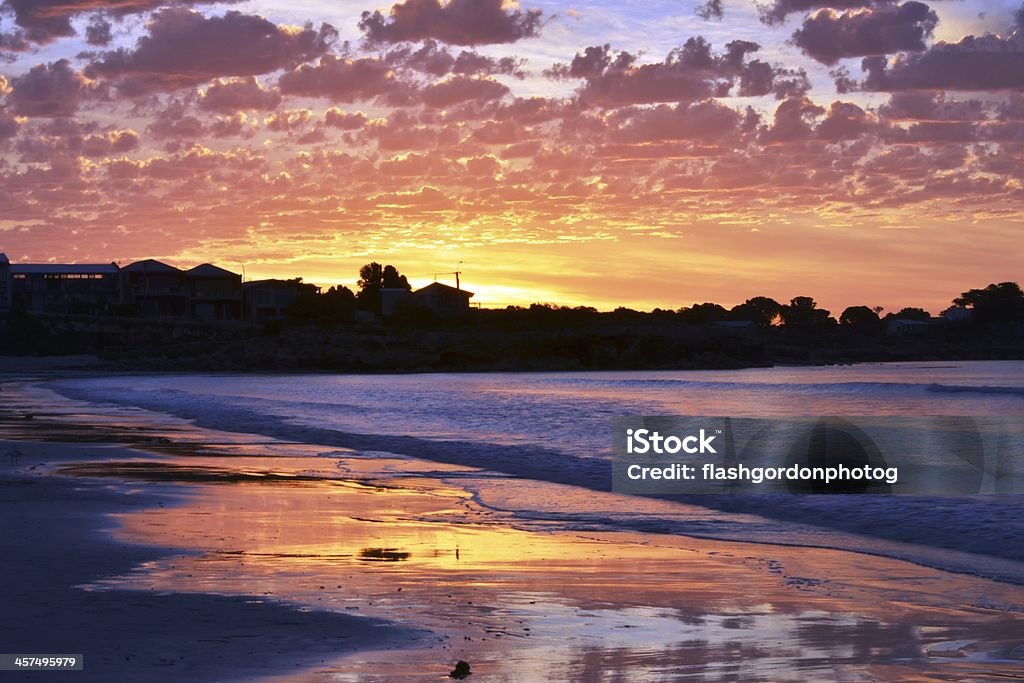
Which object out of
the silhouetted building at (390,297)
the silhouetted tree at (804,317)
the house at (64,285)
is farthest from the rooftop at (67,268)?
the silhouetted tree at (804,317)

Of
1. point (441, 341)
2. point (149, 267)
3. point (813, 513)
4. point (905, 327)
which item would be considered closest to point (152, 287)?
point (149, 267)

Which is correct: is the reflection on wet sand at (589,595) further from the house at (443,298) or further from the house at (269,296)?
the house at (443,298)

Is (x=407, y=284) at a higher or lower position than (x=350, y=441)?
higher

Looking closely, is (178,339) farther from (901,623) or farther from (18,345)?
(901,623)

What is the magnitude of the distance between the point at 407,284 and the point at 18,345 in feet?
180

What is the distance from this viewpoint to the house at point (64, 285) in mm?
121750

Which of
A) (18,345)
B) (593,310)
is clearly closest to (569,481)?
(18,345)

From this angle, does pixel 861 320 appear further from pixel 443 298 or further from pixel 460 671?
pixel 460 671

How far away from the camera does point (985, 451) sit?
1009 inches

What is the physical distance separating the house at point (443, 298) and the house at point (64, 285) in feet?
109

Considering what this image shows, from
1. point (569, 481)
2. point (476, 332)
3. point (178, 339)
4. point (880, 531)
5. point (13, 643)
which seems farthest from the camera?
point (476, 332)

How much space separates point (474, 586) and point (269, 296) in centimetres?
12491

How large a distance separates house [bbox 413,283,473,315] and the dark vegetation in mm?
2437

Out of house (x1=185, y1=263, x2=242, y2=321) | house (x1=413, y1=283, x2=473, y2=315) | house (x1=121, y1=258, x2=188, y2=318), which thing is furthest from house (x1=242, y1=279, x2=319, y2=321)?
house (x1=413, y1=283, x2=473, y2=315)
